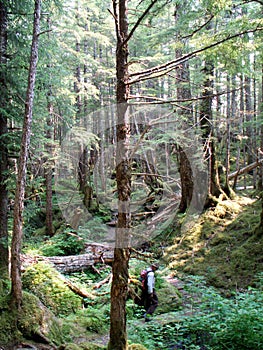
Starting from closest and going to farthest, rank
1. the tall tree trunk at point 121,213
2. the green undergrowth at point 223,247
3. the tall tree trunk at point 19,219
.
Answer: the tall tree trunk at point 121,213, the tall tree trunk at point 19,219, the green undergrowth at point 223,247

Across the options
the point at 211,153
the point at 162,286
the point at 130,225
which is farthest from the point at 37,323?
the point at 211,153

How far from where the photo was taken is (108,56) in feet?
82.3

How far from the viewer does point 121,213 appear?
366 centimetres

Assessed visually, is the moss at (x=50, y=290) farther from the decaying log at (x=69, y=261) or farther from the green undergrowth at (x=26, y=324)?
the green undergrowth at (x=26, y=324)

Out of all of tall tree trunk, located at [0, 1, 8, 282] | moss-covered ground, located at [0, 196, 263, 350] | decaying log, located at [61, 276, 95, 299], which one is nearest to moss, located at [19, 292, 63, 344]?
moss-covered ground, located at [0, 196, 263, 350]

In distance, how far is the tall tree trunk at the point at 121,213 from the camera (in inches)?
143

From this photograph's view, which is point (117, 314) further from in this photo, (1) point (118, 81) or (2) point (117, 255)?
(1) point (118, 81)

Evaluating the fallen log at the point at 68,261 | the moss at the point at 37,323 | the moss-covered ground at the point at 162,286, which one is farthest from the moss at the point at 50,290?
the moss at the point at 37,323

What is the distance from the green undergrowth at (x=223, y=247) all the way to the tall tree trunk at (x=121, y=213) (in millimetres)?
4677

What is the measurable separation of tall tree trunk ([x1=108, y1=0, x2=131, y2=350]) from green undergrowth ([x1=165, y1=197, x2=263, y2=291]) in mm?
4677

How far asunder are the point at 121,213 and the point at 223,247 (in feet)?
21.0

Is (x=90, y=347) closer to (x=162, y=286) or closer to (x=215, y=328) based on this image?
(x=215, y=328)

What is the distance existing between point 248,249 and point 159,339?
4.09m

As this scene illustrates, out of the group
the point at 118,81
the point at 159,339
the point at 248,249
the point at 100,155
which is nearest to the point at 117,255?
the point at 118,81
